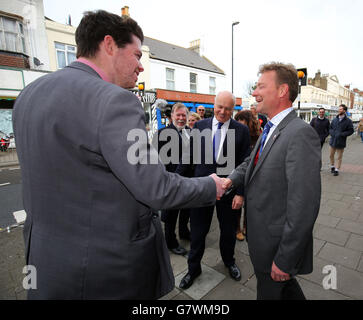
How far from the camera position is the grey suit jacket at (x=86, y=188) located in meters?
0.96

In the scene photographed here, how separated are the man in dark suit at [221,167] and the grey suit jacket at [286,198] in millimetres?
905

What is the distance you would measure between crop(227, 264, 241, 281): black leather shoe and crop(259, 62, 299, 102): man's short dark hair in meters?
2.08

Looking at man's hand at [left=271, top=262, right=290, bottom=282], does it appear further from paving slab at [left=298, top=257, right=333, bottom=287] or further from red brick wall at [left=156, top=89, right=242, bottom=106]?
red brick wall at [left=156, top=89, right=242, bottom=106]

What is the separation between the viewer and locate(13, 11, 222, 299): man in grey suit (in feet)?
3.14

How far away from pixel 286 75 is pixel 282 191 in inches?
36.0

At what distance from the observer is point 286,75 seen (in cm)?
172

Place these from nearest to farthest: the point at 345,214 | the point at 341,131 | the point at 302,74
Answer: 1. the point at 345,214
2. the point at 302,74
3. the point at 341,131

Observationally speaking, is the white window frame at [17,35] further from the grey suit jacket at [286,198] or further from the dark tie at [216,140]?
the grey suit jacket at [286,198]

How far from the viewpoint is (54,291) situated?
1.09m

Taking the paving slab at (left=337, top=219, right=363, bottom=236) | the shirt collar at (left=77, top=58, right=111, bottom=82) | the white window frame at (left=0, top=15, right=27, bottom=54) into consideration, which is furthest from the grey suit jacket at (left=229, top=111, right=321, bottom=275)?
the white window frame at (left=0, top=15, right=27, bottom=54)

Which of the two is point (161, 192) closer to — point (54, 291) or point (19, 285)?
point (54, 291)

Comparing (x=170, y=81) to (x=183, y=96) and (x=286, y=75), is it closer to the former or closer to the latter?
(x=183, y=96)
